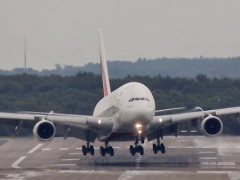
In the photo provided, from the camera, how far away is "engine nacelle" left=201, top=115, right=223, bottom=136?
54.0 meters

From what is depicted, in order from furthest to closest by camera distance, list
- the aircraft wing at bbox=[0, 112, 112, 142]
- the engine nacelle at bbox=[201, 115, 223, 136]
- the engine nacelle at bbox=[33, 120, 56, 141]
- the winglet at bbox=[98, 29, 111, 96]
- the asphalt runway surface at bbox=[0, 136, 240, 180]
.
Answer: the winglet at bbox=[98, 29, 111, 96], the aircraft wing at bbox=[0, 112, 112, 142], the engine nacelle at bbox=[201, 115, 223, 136], the engine nacelle at bbox=[33, 120, 56, 141], the asphalt runway surface at bbox=[0, 136, 240, 180]

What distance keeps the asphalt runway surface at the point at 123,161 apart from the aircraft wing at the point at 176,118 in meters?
1.96

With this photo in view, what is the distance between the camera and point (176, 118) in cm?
5528

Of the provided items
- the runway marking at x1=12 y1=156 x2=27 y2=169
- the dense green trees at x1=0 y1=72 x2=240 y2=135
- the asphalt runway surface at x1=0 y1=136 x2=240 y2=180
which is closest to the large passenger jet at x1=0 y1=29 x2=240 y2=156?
the asphalt runway surface at x1=0 y1=136 x2=240 y2=180

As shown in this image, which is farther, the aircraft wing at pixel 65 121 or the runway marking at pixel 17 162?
the aircraft wing at pixel 65 121

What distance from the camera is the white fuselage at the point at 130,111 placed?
5141 centimetres

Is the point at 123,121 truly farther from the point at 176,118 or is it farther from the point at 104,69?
the point at 104,69

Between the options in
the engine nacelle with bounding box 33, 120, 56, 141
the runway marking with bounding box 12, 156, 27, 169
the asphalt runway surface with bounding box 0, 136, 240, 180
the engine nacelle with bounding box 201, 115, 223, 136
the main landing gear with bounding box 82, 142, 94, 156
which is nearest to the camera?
the asphalt runway surface with bounding box 0, 136, 240, 180

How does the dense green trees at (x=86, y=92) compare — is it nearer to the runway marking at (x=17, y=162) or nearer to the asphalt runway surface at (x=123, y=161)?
the asphalt runway surface at (x=123, y=161)

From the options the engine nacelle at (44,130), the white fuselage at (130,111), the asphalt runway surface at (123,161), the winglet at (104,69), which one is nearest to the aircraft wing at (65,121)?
the engine nacelle at (44,130)

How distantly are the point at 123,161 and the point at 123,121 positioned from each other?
10.8 feet

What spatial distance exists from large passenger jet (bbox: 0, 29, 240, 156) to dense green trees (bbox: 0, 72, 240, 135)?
2261 cm

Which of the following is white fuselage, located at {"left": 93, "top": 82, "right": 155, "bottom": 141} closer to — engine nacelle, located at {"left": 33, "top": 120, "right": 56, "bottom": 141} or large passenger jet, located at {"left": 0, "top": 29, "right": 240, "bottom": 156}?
large passenger jet, located at {"left": 0, "top": 29, "right": 240, "bottom": 156}

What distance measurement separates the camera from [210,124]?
54.2 metres
